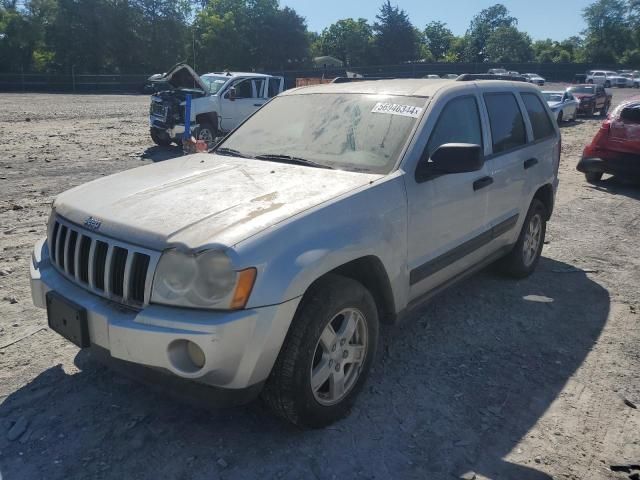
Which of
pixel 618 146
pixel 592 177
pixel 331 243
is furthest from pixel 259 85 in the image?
pixel 331 243

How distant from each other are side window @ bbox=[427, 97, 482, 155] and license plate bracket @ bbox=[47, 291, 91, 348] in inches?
88.1

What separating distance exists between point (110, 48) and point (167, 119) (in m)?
43.0

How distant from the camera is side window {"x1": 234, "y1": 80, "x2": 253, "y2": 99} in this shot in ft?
45.7

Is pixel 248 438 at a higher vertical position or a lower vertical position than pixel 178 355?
lower

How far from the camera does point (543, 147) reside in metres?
5.18

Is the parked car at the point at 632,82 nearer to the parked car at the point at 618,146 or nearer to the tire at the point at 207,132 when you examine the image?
the parked car at the point at 618,146

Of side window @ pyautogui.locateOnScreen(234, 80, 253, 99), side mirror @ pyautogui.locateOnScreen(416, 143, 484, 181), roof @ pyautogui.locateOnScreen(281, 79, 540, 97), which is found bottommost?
side mirror @ pyautogui.locateOnScreen(416, 143, 484, 181)

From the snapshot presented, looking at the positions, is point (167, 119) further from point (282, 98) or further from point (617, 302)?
point (617, 302)

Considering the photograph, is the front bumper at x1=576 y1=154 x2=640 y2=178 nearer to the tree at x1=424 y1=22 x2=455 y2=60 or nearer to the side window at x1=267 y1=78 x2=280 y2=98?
the side window at x1=267 y1=78 x2=280 y2=98

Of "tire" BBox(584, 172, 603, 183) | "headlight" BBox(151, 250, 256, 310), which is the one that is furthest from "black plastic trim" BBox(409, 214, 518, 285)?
"tire" BBox(584, 172, 603, 183)

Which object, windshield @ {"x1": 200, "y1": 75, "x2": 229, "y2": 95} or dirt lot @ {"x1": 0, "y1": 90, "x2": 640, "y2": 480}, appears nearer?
dirt lot @ {"x1": 0, "y1": 90, "x2": 640, "y2": 480}

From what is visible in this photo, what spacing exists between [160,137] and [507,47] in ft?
330

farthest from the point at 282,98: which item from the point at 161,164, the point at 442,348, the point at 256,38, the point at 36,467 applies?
the point at 256,38

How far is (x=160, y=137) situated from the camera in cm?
1309
